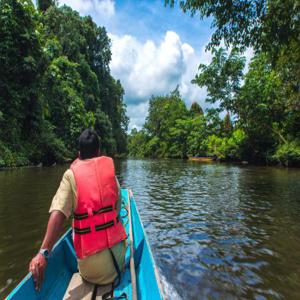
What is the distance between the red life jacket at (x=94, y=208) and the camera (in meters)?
2.35

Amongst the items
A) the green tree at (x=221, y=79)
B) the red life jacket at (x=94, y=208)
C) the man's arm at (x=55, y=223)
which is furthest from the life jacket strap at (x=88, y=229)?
the green tree at (x=221, y=79)

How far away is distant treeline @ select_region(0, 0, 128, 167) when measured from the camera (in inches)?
640

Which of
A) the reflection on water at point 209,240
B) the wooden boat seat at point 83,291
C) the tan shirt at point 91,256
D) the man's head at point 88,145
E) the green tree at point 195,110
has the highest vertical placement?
the green tree at point 195,110

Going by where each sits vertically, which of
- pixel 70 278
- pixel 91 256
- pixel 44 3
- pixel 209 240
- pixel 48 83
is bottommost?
pixel 209 240

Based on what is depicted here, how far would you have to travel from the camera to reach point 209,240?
611 cm

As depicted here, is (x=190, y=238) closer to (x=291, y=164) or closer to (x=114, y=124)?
(x=291, y=164)

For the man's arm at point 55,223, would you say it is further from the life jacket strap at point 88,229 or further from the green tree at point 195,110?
the green tree at point 195,110

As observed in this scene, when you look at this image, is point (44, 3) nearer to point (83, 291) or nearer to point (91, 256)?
point (83, 291)

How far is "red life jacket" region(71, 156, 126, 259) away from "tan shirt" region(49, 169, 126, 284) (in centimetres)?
5

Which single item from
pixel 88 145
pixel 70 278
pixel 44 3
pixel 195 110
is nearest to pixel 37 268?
pixel 88 145

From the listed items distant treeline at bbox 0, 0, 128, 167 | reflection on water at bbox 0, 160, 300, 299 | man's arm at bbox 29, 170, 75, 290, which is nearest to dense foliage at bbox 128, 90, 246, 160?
distant treeline at bbox 0, 0, 128, 167

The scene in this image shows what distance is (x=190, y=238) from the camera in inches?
244

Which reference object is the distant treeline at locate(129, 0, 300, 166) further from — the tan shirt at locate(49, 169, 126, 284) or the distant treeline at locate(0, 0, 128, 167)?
the distant treeline at locate(0, 0, 128, 167)

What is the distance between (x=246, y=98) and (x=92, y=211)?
29.5 metres
